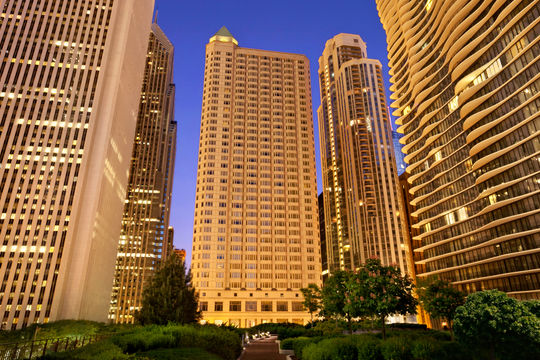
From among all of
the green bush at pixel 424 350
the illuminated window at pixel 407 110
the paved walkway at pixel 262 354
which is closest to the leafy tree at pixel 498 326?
the green bush at pixel 424 350

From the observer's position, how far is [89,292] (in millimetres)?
88750

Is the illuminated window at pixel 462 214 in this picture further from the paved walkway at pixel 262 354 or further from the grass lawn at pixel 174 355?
the grass lawn at pixel 174 355

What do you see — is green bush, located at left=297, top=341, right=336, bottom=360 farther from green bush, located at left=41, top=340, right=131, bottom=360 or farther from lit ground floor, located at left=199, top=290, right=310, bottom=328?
lit ground floor, located at left=199, top=290, right=310, bottom=328

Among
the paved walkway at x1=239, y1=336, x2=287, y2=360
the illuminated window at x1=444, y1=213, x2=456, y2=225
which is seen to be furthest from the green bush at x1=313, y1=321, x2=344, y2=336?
the illuminated window at x1=444, y1=213, x2=456, y2=225

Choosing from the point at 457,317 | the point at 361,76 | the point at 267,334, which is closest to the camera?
the point at 457,317

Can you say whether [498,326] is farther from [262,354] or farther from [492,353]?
[262,354]

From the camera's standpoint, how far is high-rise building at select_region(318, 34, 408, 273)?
510 feet

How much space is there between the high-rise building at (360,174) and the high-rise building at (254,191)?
117 ft

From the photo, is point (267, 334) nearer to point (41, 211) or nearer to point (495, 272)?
point (495, 272)

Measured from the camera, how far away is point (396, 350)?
1825cm

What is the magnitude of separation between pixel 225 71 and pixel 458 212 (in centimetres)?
10962

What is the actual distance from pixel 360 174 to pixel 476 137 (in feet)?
316

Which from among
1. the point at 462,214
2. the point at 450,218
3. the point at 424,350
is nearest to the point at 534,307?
the point at 424,350

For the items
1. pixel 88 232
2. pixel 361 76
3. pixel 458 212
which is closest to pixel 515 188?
pixel 458 212
